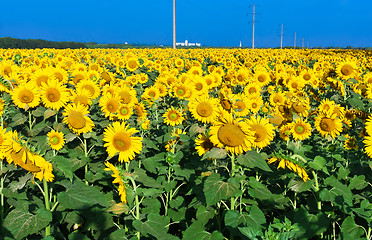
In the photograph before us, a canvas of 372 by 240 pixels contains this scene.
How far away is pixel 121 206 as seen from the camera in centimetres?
270

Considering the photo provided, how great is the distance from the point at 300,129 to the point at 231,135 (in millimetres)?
1753

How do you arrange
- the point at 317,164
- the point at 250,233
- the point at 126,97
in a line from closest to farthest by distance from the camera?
the point at 250,233 < the point at 317,164 < the point at 126,97

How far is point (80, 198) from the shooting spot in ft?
7.57

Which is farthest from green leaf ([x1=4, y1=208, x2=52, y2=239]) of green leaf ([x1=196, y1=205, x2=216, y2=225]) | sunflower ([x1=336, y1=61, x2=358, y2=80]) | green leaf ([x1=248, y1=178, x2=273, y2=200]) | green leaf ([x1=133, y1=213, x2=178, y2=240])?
sunflower ([x1=336, y1=61, x2=358, y2=80])

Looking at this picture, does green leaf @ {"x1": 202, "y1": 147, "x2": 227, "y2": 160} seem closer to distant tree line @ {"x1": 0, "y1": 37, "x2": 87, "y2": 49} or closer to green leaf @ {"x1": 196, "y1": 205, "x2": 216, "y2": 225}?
green leaf @ {"x1": 196, "y1": 205, "x2": 216, "y2": 225}

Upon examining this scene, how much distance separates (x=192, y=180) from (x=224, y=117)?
1167 millimetres

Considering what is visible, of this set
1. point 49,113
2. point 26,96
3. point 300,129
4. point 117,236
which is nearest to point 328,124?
point 300,129

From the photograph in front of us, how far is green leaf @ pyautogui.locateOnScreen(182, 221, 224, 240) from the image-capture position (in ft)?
8.37

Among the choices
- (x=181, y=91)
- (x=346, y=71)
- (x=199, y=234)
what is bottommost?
(x=199, y=234)

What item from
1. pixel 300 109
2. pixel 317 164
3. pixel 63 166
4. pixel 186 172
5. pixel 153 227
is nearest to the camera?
pixel 63 166

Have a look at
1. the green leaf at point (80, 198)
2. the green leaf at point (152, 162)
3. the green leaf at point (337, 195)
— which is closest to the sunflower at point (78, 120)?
the green leaf at point (152, 162)

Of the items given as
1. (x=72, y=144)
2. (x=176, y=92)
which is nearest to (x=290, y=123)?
(x=176, y=92)

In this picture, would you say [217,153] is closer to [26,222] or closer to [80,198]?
[80,198]

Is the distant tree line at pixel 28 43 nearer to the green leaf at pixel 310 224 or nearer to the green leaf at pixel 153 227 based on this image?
the green leaf at pixel 153 227
